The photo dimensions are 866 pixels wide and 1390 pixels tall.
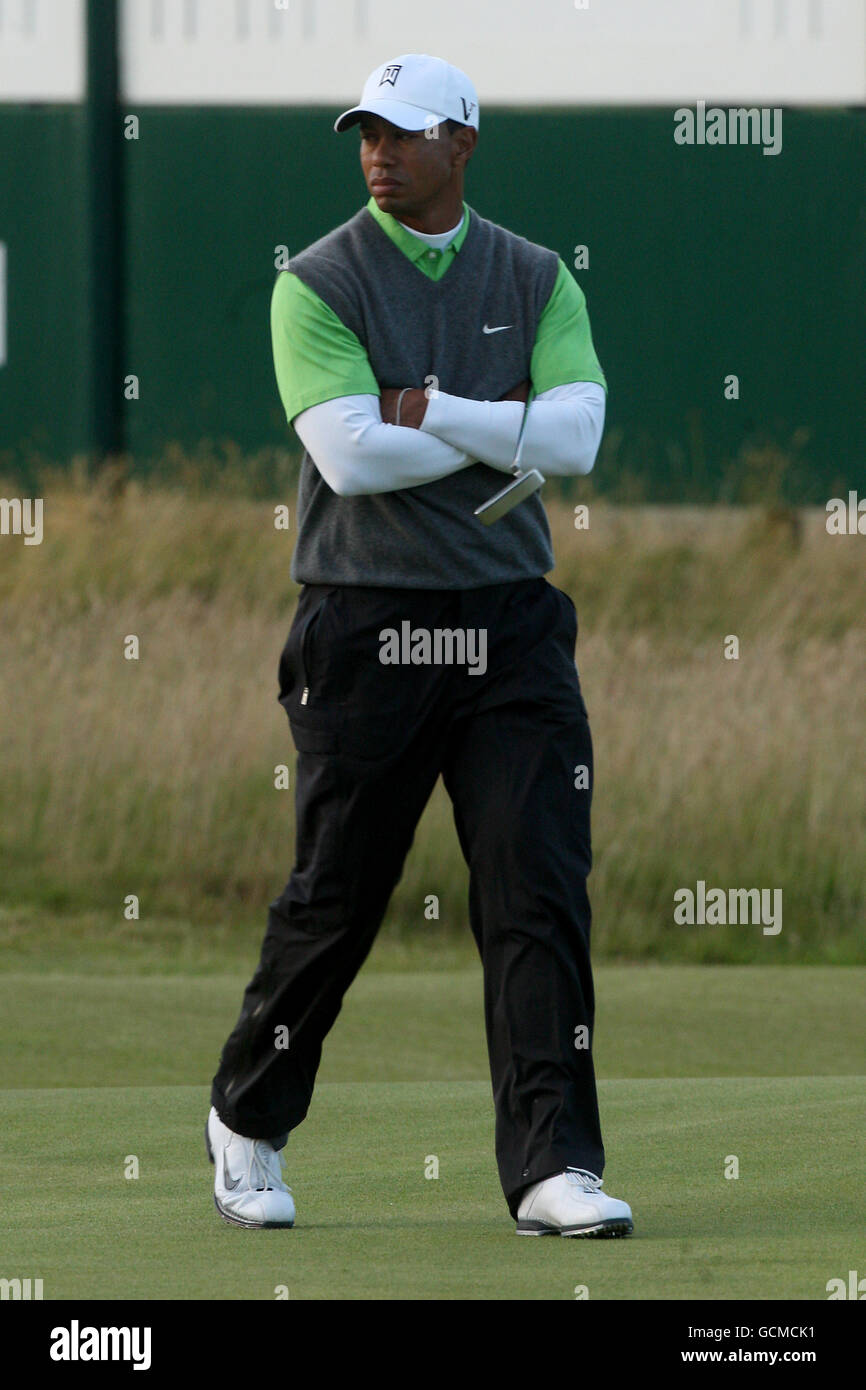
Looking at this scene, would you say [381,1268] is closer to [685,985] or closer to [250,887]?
[685,985]

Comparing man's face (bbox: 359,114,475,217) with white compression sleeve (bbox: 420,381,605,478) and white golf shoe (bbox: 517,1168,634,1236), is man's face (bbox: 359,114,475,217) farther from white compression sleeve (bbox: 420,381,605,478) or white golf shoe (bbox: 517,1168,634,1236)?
white golf shoe (bbox: 517,1168,634,1236)

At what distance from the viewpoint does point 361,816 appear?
3.85 m

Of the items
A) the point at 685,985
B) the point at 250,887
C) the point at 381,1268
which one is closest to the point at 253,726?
the point at 250,887

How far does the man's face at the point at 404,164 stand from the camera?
390 cm

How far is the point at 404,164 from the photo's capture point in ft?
12.9

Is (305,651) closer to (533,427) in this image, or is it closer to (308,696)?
(308,696)

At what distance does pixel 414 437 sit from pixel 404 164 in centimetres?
49

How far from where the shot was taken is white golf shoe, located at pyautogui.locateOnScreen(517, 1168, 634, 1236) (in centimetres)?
373

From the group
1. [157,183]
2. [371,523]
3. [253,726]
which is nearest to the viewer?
[371,523]

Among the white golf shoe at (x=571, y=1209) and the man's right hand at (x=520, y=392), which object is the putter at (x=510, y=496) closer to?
the man's right hand at (x=520, y=392)

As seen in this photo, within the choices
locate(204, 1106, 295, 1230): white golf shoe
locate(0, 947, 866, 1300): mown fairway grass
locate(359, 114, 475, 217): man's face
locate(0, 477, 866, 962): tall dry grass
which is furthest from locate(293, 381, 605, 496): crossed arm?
locate(0, 477, 866, 962): tall dry grass

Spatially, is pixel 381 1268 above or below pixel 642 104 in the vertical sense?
below

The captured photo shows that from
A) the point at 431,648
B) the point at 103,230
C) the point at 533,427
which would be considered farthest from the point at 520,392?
the point at 103,230

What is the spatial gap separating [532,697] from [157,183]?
453 inches
